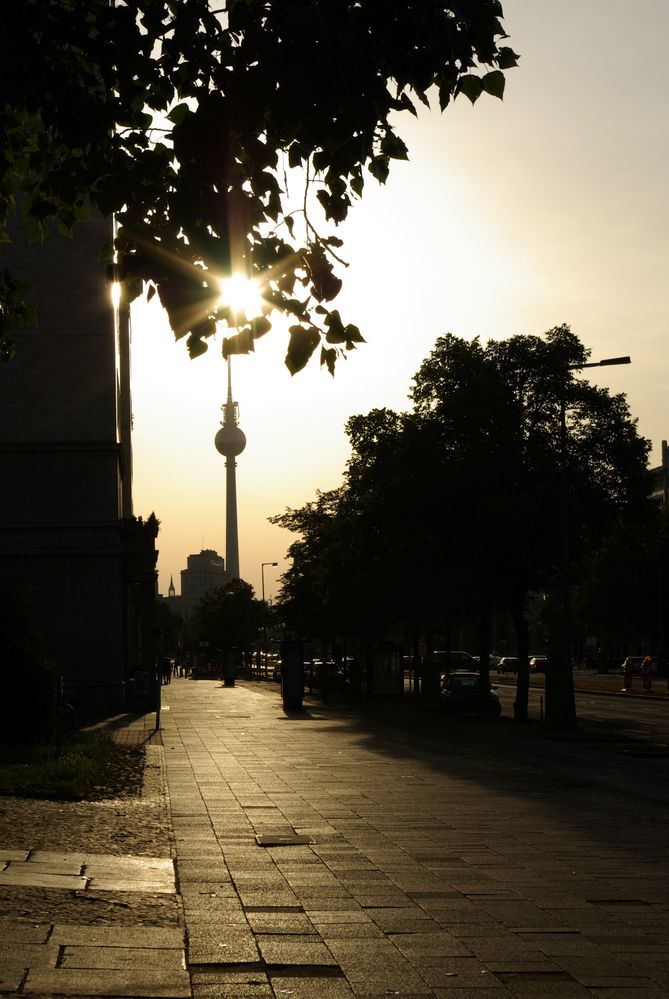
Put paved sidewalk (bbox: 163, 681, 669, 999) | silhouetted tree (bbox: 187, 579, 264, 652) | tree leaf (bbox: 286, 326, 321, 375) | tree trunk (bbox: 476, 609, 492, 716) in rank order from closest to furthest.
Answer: paved sidewalk (bbox: 163, 681, 669, 999) → tree leaf (bbox: 286, 326, 321, 375) → tree trunk (bbox: 476, 609, 492, 716) → silhouetted tree (bbox: 187, 579, 264, 652)

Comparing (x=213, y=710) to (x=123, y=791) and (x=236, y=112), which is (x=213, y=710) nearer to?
(x=123, y=791)

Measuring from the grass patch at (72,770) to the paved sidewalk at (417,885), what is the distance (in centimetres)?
A: 87

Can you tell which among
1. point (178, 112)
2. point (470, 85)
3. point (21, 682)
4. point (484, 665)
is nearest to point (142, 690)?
point (484, 665)

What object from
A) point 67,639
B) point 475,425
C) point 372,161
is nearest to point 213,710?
point 67,639

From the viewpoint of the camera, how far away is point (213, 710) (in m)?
45.0

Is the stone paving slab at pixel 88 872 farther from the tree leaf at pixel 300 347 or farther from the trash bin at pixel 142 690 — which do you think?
the trash bin at pixel 142 690

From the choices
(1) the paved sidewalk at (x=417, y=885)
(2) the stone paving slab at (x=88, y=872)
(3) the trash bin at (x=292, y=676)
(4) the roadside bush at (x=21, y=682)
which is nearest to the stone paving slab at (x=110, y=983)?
(1) the paved sidewalk at (x=417, y=885)

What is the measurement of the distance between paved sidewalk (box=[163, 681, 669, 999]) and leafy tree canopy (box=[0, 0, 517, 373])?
3252mm

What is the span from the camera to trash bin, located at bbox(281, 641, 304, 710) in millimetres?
46156

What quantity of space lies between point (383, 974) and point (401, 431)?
36057 millimetres

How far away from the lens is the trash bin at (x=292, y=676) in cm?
4616

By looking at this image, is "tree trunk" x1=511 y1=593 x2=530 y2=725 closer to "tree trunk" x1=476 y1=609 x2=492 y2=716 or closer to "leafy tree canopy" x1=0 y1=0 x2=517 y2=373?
"tree trunk" x1=476 y1=609 x2=492 y2=716

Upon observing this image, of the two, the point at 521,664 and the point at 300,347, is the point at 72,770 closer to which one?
the point at 300,347

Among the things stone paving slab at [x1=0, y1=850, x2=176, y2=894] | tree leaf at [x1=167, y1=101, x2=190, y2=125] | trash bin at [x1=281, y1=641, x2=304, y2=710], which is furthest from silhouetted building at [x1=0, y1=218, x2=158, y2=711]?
tree leaf at [x1=167, y1=101, x2=190, y2=125]
